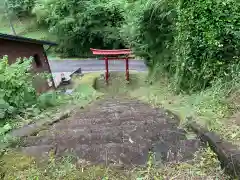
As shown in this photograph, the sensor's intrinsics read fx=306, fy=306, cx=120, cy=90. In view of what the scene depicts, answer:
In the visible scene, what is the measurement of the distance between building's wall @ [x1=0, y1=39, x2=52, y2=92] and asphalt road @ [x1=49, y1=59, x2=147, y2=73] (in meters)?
7.24

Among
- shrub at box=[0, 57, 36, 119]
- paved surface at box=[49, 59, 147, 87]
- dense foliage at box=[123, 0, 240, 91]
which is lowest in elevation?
paved surface at box=[49, 59, 147, 87]

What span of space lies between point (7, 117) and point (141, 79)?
10.7m

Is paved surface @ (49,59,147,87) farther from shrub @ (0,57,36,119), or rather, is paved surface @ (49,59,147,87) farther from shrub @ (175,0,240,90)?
shrub @ (175,0,240,90)

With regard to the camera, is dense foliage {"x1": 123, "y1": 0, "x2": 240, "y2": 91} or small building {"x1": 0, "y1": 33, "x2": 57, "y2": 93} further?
small building {"x1": 0, "y1": 33, "x2": 57, "y2": 93}

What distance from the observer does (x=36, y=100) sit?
8.62 metres

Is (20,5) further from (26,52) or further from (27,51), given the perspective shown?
(26,52)

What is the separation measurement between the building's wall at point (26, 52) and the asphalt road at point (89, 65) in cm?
724

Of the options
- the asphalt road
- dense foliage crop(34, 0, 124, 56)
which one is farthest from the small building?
dense foliage crop(34, 0, 124, 56)

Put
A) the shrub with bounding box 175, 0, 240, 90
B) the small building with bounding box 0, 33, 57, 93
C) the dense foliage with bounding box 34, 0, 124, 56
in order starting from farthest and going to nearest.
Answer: the dense foliage with bounding box 34, 0, 124, 56
the small building with bounding box 0, 33, 57, 93
the shrub with bounding box 175, 0, 240, 90

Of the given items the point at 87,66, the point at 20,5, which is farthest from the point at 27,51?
the point at 20,5

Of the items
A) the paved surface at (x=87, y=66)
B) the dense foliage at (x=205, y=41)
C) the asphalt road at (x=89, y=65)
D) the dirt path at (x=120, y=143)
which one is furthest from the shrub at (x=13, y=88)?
the asphalt road at (x=89, y=65)

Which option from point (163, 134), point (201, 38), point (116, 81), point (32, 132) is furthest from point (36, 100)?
point (116, 81)

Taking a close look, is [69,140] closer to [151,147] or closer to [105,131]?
[105,131]

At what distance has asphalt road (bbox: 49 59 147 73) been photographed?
22781 millimetres
